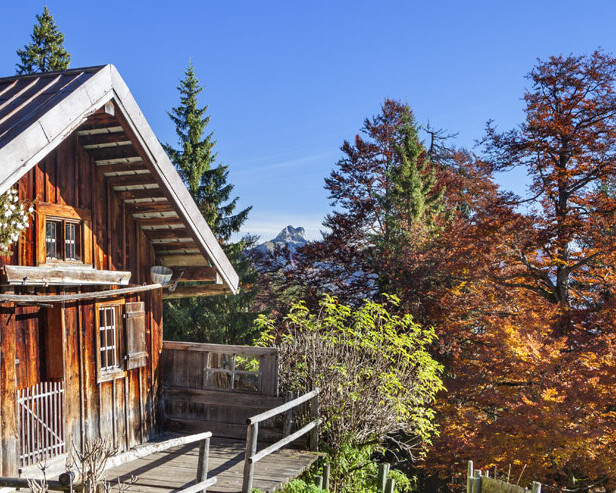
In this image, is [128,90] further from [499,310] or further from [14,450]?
[499,310]

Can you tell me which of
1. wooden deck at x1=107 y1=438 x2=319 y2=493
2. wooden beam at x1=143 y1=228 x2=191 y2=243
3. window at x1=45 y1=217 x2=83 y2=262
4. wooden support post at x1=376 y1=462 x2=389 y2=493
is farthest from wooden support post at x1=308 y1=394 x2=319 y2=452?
window at x1=45 y1=217 x2=83 y2=262

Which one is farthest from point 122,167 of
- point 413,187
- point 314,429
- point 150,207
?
point 413,187

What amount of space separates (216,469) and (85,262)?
3.54m

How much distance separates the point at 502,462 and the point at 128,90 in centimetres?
989

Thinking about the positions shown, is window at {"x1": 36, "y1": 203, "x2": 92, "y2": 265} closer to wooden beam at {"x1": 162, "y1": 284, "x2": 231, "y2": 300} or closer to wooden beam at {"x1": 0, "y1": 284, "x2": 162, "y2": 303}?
wooden beam at {"x1": 0, "y1": 284, "x2": 162, "y2": 303}

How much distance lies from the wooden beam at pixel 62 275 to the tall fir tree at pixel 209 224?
15974 millimetres

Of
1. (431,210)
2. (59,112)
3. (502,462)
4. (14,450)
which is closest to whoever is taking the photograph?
(59,112)

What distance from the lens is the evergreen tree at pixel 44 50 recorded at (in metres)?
27.1

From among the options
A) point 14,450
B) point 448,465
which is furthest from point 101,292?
point 448,465

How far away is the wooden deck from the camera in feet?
25.8

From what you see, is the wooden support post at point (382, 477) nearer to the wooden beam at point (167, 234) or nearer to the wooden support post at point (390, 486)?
the wooden support post at point (390, 486)

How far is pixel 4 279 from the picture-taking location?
24.6 feet

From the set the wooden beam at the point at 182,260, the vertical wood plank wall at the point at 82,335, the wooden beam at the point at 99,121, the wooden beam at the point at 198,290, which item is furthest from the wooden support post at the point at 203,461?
the wooden beam at the point at 198,290

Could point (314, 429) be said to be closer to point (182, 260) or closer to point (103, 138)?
point (182, 260)
